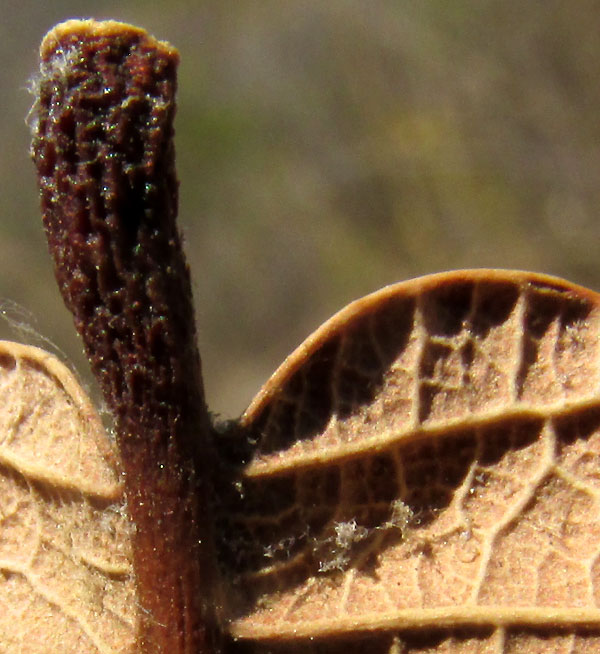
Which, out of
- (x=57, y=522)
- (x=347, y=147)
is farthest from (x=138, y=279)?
(x=347, y=147)

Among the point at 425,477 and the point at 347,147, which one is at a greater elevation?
the point at 347,147

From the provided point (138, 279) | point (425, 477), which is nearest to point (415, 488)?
point (425, 477)

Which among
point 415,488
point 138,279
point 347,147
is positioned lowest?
point 415,488

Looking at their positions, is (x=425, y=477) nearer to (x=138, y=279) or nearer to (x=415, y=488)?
(x=415, y=488)

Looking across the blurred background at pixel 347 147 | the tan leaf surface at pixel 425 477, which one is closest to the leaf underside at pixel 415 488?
the tan leaf surface at pixel 425 477

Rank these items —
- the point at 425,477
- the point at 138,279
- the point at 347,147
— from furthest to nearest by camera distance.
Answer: the point at 347,147, the point at 425,477, the point at 138,279

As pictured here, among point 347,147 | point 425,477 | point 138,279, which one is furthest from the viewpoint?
point 347,147

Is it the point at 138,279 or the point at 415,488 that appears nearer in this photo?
the point at 138,279
